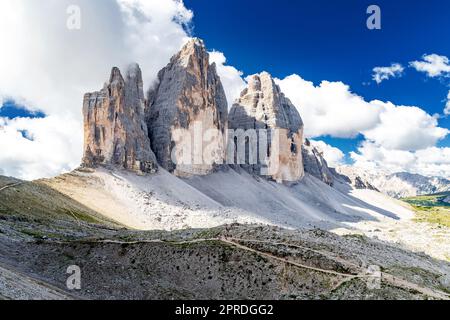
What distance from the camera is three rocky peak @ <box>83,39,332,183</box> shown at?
105250mm

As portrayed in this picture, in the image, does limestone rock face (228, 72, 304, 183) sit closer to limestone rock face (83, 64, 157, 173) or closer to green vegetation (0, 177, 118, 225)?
limestone rock face (83, 64, 157, 173)

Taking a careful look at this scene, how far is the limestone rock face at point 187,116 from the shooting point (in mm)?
128750

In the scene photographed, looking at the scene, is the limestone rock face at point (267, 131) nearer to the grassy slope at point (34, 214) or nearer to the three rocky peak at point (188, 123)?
the three rocky peak at point (188, 123)

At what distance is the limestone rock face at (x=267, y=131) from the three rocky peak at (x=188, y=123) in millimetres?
453

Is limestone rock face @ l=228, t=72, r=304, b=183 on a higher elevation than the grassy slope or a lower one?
higher

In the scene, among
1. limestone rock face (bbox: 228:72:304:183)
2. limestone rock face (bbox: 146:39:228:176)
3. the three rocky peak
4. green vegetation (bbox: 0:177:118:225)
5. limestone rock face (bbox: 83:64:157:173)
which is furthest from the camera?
limestone rock face (bbox: 228:72:304:183)

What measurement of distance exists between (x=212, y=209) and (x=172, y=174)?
1141 inches

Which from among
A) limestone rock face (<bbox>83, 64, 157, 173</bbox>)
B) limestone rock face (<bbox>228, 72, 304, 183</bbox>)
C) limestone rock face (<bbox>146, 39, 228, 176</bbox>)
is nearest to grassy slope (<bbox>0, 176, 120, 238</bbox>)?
limestone rock face (<bbox>83, 64, 157, 173</bbox>)

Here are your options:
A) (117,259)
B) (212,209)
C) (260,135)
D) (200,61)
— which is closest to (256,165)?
(260,135)

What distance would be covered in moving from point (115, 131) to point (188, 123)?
34.1 metres

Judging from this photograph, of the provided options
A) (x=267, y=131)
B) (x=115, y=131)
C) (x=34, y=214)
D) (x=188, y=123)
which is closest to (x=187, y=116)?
(x=188, y=123)

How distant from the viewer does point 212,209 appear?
98375mm

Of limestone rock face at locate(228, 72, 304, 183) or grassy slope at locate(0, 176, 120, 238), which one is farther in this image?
limestone rock face at locate(228, 72, 304, 183)
